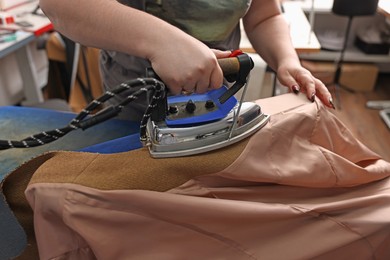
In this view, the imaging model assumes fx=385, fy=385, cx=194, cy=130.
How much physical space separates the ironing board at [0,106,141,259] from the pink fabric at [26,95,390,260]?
0.32 feet

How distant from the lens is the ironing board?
2.27 feet

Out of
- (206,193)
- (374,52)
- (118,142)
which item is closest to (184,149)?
(206,193)

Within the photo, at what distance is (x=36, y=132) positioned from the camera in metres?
0.98

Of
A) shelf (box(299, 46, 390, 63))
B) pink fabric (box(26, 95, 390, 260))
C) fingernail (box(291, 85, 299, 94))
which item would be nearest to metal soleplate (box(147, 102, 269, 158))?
pink fabric (box(26, 95, 390, 260))

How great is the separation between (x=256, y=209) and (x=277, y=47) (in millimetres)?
502

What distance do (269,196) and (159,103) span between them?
0.88 ft

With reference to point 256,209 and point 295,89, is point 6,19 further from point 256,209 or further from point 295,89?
point 256,209

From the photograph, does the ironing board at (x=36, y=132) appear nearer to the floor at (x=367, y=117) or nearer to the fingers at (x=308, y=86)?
the fingers at (x=308, y=86)

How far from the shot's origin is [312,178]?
0.74m

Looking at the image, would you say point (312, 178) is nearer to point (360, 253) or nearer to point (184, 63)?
point (360, 253)

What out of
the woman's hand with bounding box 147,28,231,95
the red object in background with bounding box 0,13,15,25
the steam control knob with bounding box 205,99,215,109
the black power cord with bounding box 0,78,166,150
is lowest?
the red object in background with bounding box 0,13,15,25

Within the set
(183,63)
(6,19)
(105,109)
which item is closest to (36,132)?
(105,109)

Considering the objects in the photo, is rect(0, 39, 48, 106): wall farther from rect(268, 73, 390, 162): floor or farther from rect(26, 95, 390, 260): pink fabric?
rect(26, 95, 390, 260): pink fabric

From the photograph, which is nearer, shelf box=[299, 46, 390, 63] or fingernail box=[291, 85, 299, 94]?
fingernail box=[291, 85, 299, 94]
